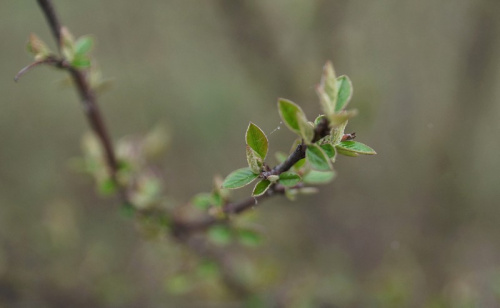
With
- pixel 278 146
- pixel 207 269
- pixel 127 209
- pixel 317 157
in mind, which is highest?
pixel 278 146

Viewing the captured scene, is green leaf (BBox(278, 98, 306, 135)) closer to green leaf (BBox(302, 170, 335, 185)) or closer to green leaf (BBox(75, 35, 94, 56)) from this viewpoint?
green leaf (BBox(302, 170, 335, 185))

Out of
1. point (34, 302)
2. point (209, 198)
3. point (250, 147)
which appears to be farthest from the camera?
point (34, 302)

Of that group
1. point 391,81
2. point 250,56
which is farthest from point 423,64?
point 250,56

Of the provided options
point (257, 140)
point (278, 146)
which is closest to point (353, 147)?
point (257, 140)

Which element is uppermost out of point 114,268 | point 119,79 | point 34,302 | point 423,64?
point 119,79

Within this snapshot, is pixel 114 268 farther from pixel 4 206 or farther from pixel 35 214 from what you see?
pixel 4 206

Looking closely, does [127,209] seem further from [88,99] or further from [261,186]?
[261,186]
